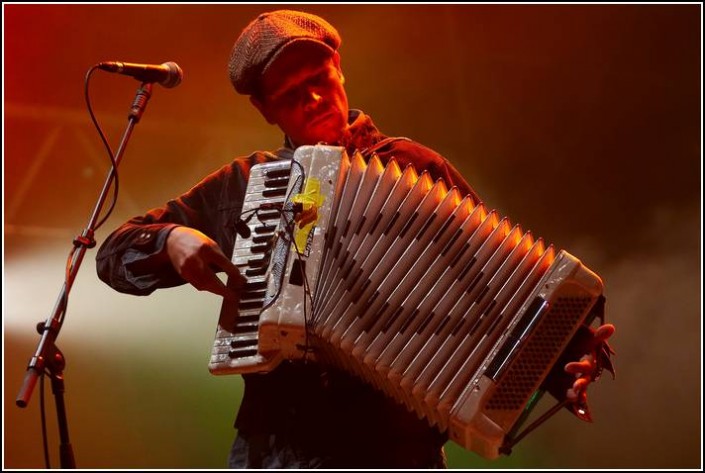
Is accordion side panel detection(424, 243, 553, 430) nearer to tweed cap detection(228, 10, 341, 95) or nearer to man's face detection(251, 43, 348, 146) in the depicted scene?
man's face detection(251, 43, 348, 146)

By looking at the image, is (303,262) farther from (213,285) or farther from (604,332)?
(604,332)

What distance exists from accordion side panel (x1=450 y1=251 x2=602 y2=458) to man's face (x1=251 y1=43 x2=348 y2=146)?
74 centimetres

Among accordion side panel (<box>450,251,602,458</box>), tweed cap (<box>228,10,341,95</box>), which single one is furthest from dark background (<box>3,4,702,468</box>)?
accordion side panel (<box>450,251,602,458</box>)

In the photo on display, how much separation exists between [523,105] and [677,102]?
0.63m

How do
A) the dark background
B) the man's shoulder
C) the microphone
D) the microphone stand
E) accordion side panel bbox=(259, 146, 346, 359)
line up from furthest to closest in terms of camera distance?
the dark background < the man's shoulder < the microphone < accordion side panel bbox=(259, 146, 346, 359) < the microphone stand

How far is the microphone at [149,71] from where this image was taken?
2.22 meters

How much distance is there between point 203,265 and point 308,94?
1.95ft

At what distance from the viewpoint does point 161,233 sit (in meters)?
2.21

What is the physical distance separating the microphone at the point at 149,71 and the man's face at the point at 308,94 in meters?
0.27

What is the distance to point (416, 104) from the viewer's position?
3814mm

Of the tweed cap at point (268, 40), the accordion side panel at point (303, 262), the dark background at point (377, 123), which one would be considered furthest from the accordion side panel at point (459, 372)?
the dark background at point (377, 123)

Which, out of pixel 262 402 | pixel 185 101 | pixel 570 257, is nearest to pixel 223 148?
pixel 185 101

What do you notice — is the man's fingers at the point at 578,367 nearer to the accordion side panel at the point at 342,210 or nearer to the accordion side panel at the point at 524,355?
the accordion side panel at the point at 524,355

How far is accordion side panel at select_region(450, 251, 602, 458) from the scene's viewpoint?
6.31 feet
